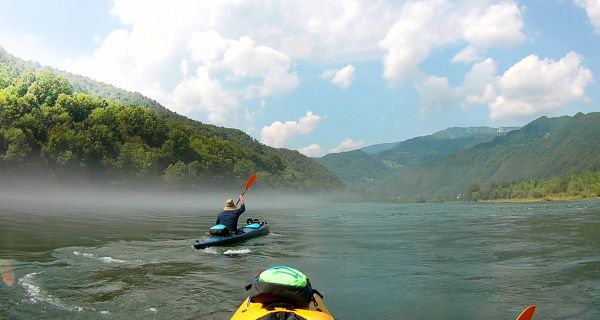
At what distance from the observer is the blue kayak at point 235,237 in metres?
21.7

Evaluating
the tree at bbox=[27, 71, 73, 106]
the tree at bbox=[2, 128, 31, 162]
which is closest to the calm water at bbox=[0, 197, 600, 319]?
the tree at bbox=[2, 128, 31, 162]

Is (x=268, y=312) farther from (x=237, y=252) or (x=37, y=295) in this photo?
(x=237, y=252)

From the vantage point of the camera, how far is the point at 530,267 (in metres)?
17.8

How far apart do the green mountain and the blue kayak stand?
76381 mm

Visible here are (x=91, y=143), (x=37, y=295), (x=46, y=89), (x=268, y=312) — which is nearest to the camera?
(x=268, y=312)

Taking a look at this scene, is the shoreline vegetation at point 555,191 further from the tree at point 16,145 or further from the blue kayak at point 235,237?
the blue kayak at point 235,237

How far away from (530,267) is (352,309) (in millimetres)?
9140

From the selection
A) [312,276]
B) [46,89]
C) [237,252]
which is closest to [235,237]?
[237,252]

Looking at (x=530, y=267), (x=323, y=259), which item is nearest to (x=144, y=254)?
(x=323, y=259)

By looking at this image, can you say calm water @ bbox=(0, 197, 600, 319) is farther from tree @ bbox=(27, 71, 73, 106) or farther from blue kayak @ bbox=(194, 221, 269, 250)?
tree @ bbox=(27, 71, 73, 106)

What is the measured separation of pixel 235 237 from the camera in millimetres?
23969

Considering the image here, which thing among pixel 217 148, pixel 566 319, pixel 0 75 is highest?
pixel 0 75

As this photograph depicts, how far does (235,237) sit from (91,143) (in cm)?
9585

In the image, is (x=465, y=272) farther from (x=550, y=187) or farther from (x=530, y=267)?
(x=550, y=187)
